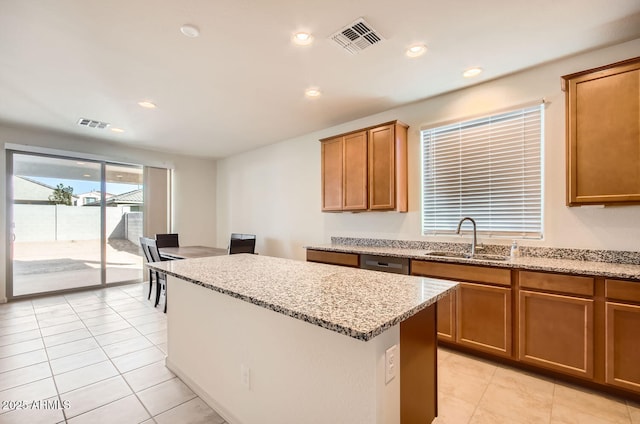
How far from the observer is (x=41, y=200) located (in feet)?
15.5

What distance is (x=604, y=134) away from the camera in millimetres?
2184

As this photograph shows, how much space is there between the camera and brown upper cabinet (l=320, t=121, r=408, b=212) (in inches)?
134

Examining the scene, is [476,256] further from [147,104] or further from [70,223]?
[70,223]

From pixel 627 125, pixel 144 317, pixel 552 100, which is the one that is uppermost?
pixel 552 100

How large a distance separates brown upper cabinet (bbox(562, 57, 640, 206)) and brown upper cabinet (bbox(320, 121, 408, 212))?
1.53 metres

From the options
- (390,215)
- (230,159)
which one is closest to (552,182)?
(390,215)

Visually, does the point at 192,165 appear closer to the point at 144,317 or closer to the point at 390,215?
the point at 144,317

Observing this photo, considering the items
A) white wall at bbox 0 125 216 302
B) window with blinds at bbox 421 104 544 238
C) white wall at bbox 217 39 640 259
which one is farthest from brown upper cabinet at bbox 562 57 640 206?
white wall at bbox 0 125 216 302

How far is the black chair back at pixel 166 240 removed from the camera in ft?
16.3

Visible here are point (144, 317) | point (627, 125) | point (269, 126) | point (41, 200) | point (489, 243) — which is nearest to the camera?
point (627, 125)

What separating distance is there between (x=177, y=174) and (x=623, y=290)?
22.2ft

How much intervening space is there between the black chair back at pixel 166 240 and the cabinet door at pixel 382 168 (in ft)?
12.1

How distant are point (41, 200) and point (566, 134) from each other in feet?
22.9

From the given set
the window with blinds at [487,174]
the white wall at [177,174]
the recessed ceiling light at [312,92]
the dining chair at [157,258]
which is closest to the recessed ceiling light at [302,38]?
the recessed ceiling light at [312,92]
